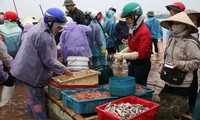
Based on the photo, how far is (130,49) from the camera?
4359mm

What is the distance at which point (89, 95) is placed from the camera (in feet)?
12.7

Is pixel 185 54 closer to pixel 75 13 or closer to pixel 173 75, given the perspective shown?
pixel 173 75

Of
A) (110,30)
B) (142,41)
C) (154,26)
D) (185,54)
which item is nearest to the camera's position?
(185,54)

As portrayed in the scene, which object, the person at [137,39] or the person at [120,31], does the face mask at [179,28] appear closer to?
the person at [137,39]

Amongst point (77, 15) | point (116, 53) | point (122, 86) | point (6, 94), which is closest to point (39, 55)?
point (116, 53)

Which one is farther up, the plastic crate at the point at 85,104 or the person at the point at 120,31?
the person at the point at 120,31

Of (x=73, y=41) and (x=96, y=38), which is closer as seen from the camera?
(x=73, y=41)

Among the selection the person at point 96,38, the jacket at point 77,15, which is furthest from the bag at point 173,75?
the jacket at point 77,15

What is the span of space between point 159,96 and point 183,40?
917 mm

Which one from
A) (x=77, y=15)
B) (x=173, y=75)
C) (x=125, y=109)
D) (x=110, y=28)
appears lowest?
(x=125, y=109)

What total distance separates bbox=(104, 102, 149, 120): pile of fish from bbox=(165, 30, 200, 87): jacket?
792 millimetres

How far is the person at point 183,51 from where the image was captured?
11.0 feet

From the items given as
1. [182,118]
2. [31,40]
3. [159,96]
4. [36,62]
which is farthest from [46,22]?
[182,118]

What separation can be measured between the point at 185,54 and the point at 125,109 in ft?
3.81
